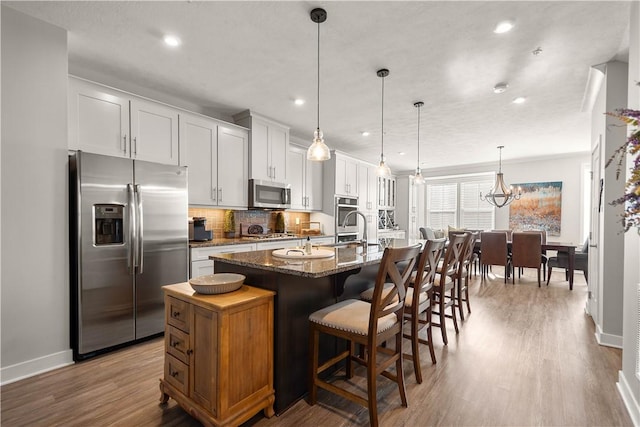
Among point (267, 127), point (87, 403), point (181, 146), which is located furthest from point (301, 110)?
point (87, 403)


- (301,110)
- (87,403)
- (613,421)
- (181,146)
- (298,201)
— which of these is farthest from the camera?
(298,201)

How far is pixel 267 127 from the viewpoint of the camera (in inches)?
179

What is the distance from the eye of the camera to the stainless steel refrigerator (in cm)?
249

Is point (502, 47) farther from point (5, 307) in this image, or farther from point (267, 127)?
point (5, 307)

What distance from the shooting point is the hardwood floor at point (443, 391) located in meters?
1.77

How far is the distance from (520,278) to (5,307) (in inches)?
287

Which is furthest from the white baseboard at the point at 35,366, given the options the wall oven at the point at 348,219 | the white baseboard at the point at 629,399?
the wall oven at the point at 348,219

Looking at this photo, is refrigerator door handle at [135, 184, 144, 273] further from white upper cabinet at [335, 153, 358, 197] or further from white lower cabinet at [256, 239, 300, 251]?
white upper cabinet at [335, 153, 358, 197]

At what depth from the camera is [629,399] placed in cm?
186

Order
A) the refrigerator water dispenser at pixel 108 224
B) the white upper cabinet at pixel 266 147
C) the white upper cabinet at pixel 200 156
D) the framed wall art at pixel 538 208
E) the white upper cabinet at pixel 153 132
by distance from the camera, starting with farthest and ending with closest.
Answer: the framed wall art at pixel 538 208, the white upper cabinet at pixel 266 147, the white upper cabinet at pixel 200 156, the white upper cabinet at pixel 153 132, the refrigerator water dispenser at pixel 108 224

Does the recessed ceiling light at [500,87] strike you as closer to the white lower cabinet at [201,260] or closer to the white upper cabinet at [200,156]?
the white upper cabinet at [200,156]

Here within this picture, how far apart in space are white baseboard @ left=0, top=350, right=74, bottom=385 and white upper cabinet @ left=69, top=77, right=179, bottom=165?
1.76m

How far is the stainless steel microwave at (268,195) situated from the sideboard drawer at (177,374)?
271cm

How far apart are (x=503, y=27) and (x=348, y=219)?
4014mm
